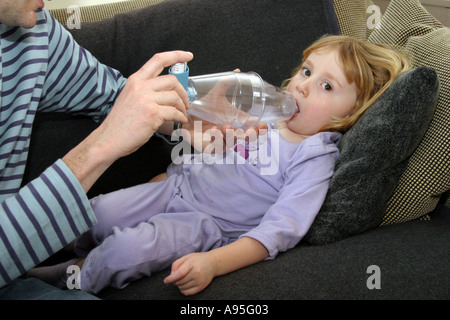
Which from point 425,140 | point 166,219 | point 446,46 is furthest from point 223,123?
point 446,46

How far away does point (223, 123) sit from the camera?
1.20m

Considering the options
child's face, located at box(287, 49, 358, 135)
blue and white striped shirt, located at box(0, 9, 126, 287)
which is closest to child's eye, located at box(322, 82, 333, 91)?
child's face, located at box(287, 49, 358, 135)

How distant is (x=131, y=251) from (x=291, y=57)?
898 millimetres

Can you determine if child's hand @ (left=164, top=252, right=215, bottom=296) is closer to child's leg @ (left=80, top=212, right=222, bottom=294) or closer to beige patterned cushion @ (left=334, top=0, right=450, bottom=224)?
child's leg @ (left=80, top=212, right=222, bottom=294)

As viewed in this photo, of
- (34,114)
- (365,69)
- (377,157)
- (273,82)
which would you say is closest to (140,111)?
(34,114)

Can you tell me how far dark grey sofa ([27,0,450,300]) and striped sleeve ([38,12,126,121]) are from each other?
110 mm

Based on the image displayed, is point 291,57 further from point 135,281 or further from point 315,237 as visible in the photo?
point 135,281

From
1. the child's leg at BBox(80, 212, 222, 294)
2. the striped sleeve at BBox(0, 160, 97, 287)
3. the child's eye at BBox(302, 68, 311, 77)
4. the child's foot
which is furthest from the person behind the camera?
the child's eye at BBox(302, 68, 311, 77)

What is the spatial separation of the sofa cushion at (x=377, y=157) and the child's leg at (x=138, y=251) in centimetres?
29

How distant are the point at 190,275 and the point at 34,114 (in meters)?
0.56

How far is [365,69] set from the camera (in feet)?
3.80

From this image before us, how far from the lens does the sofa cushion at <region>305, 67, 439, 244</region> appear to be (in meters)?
0.96

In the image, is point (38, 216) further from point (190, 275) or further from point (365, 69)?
point (365, 69)

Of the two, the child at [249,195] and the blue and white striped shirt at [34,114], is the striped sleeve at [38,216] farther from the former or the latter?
the child at [249,195]
